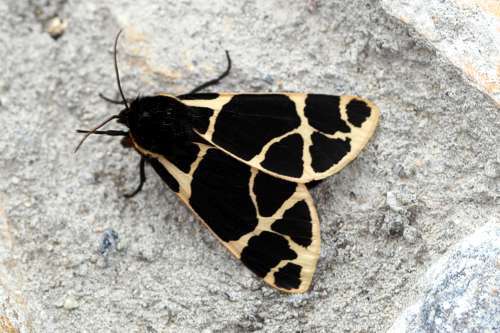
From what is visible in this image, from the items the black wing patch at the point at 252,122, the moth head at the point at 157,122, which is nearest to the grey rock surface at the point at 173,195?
the black wing patch at the point at 252,122

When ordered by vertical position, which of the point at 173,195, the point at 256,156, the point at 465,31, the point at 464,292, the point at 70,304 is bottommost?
the point at 70,304

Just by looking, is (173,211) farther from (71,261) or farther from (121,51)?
(121,51)

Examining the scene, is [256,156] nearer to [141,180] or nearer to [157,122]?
[157,122]

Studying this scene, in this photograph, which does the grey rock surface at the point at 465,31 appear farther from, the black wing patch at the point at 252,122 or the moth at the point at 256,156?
the black wing patch at the point at 252,122

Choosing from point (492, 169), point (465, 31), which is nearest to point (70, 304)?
point (492, 169)

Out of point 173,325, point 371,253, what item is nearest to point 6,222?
point 173,325

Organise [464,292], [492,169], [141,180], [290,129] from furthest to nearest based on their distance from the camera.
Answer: [141,180] → [290,129] → [492,169] → [464,292]
